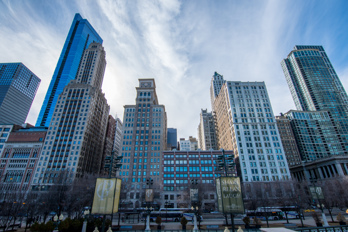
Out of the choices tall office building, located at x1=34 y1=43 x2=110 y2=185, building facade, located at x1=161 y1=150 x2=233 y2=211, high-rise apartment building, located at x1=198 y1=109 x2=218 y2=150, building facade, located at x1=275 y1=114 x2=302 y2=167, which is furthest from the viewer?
high-rise apartment building, located at x1=198 y1=109 x2=218 y2=150

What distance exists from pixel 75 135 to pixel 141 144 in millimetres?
35287

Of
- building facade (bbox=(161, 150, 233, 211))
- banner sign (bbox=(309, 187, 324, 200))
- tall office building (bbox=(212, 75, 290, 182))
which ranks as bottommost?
banner sign (bbox=(309, 187, 324, 200))

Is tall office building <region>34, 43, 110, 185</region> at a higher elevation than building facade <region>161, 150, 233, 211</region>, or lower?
higher

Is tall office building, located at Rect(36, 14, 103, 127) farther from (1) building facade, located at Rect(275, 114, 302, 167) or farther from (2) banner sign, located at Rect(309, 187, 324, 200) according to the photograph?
(1) building facade, located at Rect(275, 114, 302, 167)

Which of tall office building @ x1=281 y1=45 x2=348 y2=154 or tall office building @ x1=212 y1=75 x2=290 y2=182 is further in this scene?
tall office building @ x1=281 y1=45 x2=348 y2=154

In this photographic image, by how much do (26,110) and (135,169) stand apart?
552 ft

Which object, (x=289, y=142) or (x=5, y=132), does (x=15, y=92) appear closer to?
(x=5, y=132)

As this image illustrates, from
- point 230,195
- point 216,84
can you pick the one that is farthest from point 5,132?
point 216,84

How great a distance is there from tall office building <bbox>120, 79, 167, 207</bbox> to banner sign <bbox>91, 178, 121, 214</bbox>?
187 feet

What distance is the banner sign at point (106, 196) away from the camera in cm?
1650

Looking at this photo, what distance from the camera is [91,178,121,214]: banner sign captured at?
54.1ft

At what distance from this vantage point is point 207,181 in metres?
76.3

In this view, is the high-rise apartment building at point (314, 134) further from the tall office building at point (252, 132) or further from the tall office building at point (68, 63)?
the tall office building at point (68, 63)

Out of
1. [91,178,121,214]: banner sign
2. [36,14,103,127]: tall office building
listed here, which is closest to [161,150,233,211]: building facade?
[91,178,121,214]: banner sign
